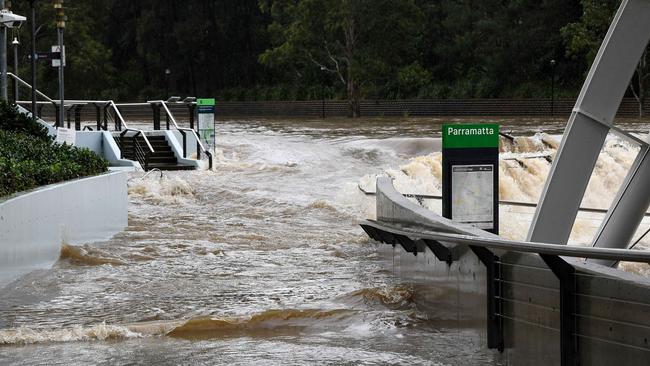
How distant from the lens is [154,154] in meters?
32.8

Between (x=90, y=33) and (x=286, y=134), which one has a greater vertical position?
(x=90, y=33)

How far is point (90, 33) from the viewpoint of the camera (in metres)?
87.2

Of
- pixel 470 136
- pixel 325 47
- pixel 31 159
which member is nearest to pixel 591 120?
pixel 470 136

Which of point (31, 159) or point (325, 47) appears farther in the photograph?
point (325, 47)

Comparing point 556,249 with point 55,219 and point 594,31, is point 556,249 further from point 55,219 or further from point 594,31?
point 594,31

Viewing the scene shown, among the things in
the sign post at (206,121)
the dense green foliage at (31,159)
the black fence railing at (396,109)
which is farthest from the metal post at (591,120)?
the black fence railing at (396,109)

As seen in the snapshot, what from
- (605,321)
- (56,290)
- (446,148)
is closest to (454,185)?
(446,148)

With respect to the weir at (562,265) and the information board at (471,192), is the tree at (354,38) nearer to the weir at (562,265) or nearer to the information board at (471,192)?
the weir at (562,265)

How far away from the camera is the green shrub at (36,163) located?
13437 mm

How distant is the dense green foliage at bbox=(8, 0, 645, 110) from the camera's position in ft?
225

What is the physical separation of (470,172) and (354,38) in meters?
60.7

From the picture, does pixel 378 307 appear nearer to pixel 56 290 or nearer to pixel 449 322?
pixel 449 322

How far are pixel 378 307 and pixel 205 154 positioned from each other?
73.0 ft

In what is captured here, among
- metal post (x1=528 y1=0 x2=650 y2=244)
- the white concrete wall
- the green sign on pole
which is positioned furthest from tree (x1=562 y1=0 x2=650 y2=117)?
metal post (x1=528 y1=0 x2=650 y2=244)
